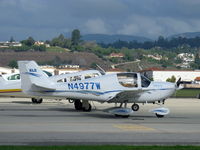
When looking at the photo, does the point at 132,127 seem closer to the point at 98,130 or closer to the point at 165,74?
the point at 98,130

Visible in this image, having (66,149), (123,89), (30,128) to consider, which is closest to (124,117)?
(123,89)

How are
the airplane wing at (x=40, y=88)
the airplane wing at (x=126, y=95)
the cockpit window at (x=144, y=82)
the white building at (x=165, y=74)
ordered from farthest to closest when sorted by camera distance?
the white building at (x=165, y=74), the cockpit window at (x=144, y=82), the airplane wing at (x=40, y=88), the airplane wing at (x=126, y=95)

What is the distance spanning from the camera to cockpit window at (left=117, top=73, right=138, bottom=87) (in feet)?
82.1

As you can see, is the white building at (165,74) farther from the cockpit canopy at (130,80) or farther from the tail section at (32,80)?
the cockpit canopy at (130,80)

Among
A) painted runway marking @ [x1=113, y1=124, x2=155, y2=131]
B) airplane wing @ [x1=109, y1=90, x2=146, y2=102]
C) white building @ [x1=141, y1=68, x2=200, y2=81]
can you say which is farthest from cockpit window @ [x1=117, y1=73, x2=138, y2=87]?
white building @ [x1=141, y1=68, x2=200, y2=81]

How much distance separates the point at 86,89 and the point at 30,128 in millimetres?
6165

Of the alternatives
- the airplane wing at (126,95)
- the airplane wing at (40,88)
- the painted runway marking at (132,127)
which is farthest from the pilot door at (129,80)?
the painted runway marking at (132,127)

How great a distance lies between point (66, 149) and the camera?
14.2 meters

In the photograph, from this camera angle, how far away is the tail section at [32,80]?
25.4m

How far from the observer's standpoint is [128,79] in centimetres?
2509

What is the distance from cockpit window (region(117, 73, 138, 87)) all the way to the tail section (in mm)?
2905

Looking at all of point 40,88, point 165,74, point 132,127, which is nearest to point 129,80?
point 40,88

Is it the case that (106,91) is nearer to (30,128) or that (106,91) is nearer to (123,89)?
(123,89)

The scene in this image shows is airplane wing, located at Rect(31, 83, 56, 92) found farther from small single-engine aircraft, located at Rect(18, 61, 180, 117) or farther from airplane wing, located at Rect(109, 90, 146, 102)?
airplane wing, located at Rect(109, 90, 146, 102)
